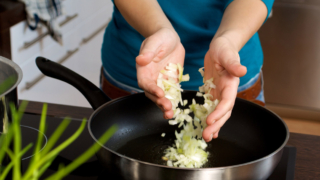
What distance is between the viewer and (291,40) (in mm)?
2262

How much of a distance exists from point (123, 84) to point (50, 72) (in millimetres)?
339

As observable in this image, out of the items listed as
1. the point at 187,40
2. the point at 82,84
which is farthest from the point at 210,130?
the point at 187,40

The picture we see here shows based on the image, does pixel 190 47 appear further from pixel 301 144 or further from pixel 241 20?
pixel 301 144

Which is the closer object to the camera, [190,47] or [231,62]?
[231,62]

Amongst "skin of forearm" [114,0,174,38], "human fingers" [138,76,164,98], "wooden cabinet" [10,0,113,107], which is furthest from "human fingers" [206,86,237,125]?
"wooden cabinet" [10,0,113,107]

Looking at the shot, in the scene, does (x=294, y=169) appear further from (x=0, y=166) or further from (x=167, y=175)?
(x=0, y=166)

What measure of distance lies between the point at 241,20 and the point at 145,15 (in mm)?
244

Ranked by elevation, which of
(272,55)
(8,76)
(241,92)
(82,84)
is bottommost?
(272,55)

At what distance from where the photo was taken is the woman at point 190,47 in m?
0.65

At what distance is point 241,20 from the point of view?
81cm

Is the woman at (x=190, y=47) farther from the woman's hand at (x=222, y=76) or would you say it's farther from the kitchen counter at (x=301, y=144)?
the kitchen counter at (x=301, y=144)

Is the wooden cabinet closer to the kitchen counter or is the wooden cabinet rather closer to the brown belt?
the brown belt

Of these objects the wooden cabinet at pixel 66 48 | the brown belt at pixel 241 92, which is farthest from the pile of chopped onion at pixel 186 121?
the wooden cabinet at pixel 66 48

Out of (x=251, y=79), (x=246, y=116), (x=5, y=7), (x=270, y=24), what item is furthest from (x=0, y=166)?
(x=270, y=24)
